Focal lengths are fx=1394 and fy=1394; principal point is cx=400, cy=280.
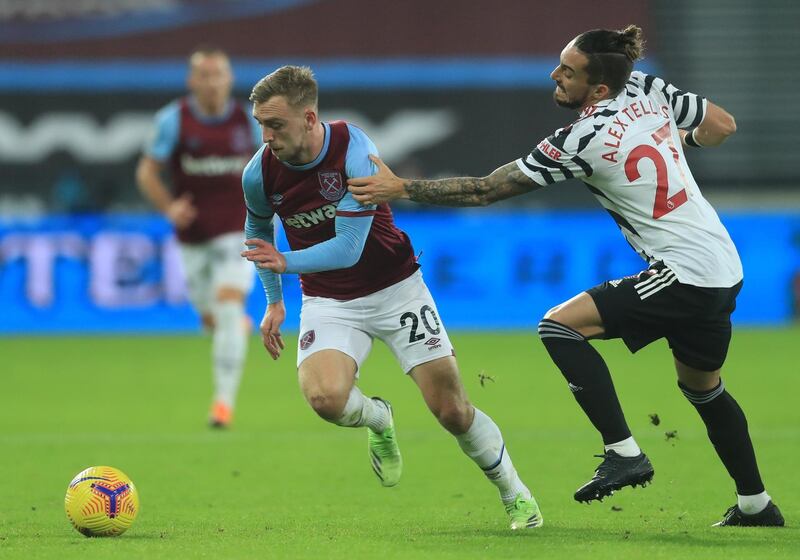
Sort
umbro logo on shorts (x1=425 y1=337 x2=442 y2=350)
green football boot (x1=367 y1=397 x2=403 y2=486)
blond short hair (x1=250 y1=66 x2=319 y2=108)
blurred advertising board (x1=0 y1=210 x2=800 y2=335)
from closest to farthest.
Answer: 1. blond short hair (x1=250 y1=66 x2=319 y2=108)
2. umbro logo on shorts (x1=425 y1=337 x2=442 y2=350)
3. green football boot (x1=367 y1=397 x2=403 y2=486)
4. blurred advertising board (x1=0 y1=210 x2=800 y2=335)

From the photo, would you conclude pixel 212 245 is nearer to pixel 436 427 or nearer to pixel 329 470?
pixel 436 427

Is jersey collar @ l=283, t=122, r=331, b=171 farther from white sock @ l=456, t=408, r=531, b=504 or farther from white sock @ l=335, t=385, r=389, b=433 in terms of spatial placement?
white sock @ l=456, t=408, r=531, b=504

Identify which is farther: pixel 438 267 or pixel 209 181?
pixel 438 267

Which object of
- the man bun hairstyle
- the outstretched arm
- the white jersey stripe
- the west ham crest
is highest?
the man bun hairstyle

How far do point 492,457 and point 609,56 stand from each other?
1.80 meters

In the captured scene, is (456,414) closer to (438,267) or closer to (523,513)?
(523,513)

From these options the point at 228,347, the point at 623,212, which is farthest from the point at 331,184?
the point at 228,347

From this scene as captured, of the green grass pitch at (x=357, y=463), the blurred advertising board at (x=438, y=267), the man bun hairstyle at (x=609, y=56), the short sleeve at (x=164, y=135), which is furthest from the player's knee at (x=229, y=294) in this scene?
the blurred advertising board at (x=438, y=267)

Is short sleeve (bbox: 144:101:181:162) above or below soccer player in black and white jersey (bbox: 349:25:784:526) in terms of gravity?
below

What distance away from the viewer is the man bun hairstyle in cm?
576

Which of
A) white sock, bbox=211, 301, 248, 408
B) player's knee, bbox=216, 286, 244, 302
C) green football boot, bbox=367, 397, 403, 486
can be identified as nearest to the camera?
green football boot, bbox=367, 397, 403, 486

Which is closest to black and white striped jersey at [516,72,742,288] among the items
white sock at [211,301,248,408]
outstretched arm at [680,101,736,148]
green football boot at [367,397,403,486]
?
outstretched arm at [680,101,736,148]

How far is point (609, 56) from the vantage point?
5.75m

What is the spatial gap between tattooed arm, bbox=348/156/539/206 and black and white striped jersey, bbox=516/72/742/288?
8cm
